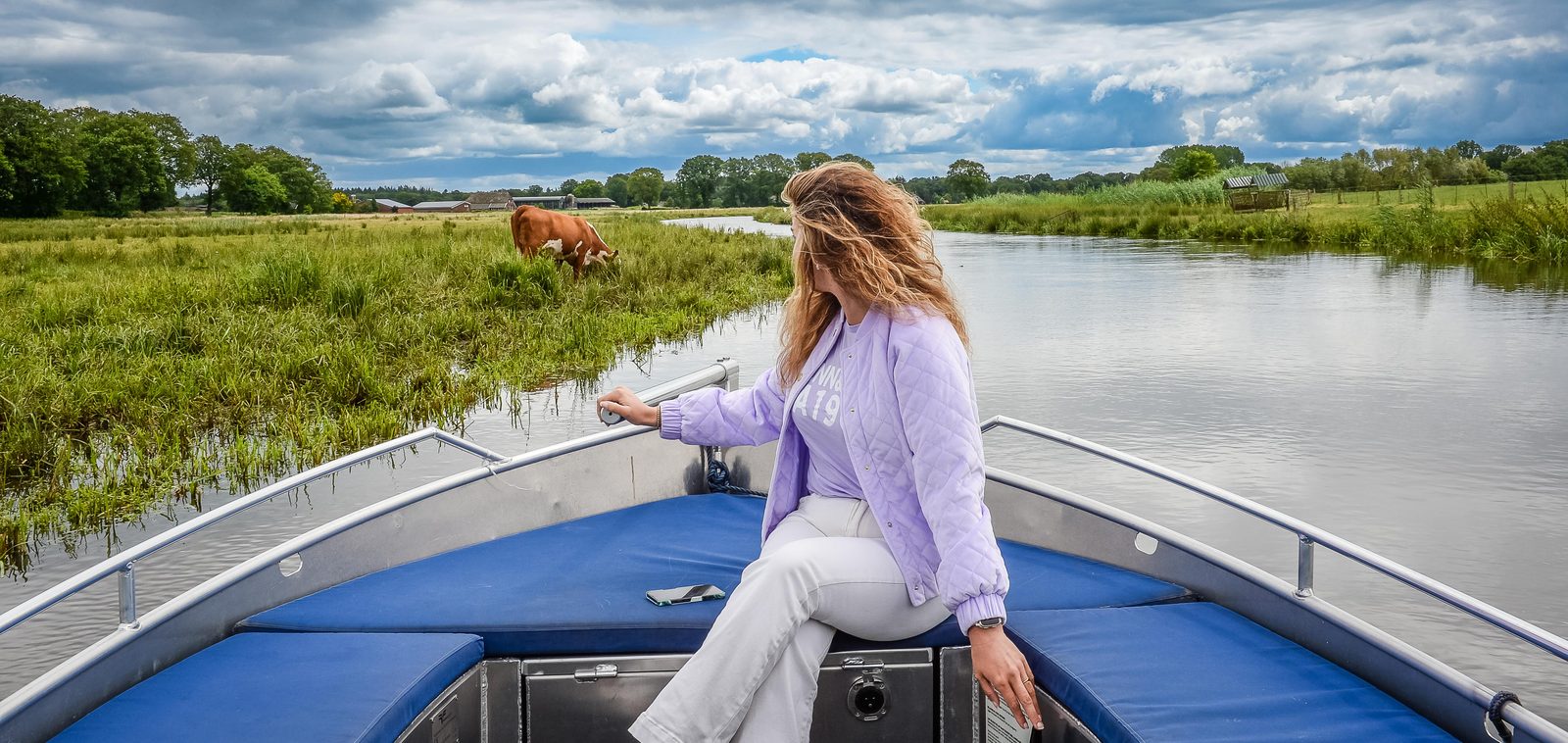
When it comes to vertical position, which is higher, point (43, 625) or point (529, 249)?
point (529, 249)

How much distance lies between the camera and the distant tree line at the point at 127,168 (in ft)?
194

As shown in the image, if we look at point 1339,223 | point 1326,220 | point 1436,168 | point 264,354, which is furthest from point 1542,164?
point 264,354

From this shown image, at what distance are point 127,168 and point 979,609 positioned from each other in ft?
261

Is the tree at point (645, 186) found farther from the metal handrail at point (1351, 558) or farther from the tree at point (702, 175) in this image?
the metal handrail at point (1351, 558)

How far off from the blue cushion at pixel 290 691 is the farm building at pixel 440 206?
114 m

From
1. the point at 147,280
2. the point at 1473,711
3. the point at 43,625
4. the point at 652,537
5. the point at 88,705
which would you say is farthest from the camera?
the point at 147,280

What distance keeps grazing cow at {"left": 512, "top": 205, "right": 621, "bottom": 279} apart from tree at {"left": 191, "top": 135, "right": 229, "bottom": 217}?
81.4 metres

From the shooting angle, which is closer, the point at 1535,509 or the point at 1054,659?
the point at 1054,659

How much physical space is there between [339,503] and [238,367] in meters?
2.57

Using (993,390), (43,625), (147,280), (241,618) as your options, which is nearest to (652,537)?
(241,618)

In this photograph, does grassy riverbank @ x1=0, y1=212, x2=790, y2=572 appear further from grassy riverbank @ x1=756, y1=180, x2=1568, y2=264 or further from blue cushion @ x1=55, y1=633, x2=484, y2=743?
grassy riverbank @ x1=756, y1=180, x2=1568, y2=264

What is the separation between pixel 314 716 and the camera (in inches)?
82.7

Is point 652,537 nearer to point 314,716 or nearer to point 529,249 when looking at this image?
point 314,716

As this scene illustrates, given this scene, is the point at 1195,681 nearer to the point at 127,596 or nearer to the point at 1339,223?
the point at 127,596
